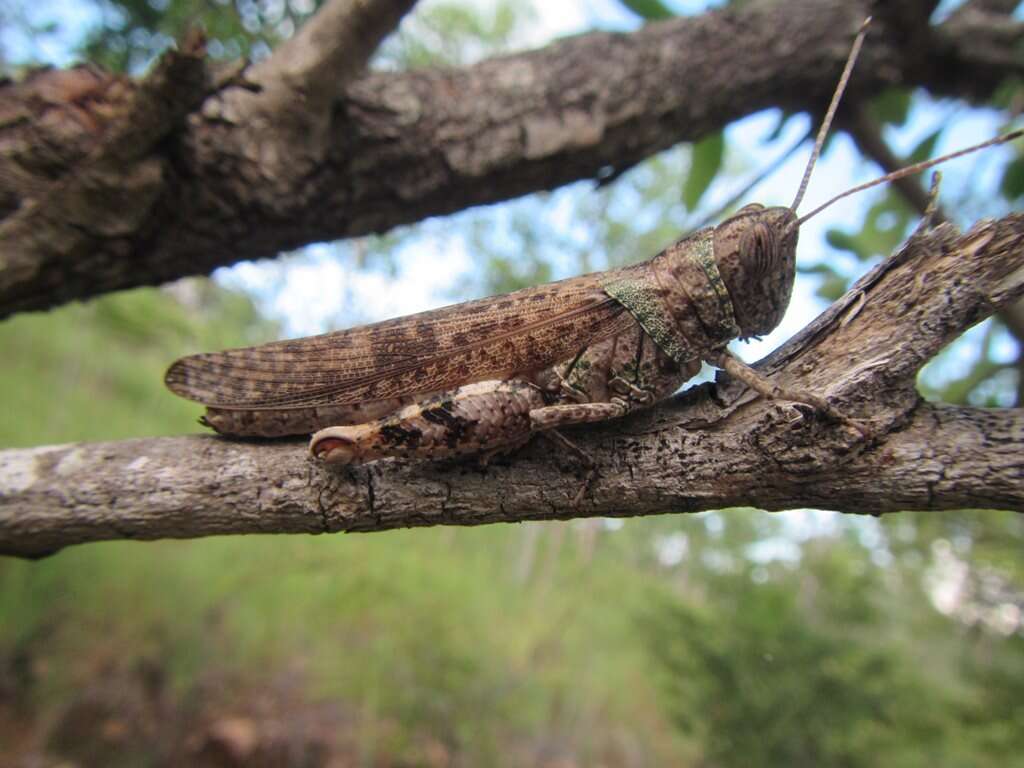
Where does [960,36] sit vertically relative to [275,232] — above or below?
above

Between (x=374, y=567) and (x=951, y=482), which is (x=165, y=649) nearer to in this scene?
(x=374, y=567)

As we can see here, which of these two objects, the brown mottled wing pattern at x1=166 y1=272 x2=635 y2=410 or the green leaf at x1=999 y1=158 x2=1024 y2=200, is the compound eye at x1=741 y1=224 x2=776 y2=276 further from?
the green leaf at x1=999 y1=158 x2=1024 y2=200

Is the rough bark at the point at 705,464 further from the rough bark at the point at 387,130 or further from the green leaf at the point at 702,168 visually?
the green leaf at the point at 702,168

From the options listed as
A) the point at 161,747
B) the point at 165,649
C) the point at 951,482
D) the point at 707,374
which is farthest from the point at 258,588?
the point at 951,482

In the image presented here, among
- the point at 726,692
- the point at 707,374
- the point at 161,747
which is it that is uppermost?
the point at 707,374

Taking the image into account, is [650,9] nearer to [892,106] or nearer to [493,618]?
[892,106]

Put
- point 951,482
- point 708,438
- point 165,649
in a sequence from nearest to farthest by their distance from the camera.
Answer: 1. point 951,482
2. point 708,438
3. point 165,649

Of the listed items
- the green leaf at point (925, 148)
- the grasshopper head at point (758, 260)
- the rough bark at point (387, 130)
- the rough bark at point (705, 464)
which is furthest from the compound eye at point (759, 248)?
the green leaf at point (925, 148)

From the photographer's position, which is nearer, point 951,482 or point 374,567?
point 951,482
